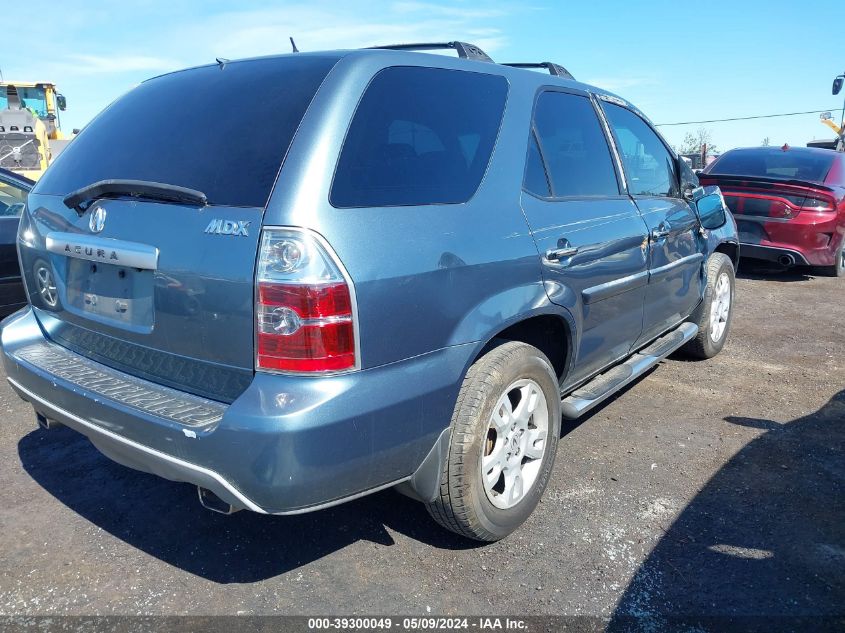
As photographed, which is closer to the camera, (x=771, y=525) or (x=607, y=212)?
→ (x=771, y=525)

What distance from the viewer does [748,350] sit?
5430 mm

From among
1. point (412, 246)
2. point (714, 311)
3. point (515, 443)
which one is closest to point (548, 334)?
point (515, 443)

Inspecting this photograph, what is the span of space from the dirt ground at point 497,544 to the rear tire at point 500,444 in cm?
18

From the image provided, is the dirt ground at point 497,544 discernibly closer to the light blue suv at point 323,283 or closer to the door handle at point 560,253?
the light blue suv at point 323,283

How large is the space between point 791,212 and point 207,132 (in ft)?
23.3

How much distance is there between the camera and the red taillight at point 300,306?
6.40 feet

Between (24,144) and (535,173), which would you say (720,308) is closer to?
(535,173)

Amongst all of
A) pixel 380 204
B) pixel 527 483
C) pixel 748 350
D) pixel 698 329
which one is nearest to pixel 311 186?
pixel 380 204

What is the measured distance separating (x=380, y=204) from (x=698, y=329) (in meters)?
3.35

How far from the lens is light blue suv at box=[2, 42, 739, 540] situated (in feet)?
6.52

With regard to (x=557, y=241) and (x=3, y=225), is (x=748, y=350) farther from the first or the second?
(x=3, y=225)

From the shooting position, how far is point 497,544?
108 inches

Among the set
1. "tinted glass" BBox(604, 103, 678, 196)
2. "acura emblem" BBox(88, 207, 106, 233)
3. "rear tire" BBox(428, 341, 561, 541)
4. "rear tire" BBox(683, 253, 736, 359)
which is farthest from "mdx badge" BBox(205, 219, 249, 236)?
"rear tire" BBox(683, 253, 736, 359)

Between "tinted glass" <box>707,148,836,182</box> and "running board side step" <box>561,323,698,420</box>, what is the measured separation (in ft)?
15.3
